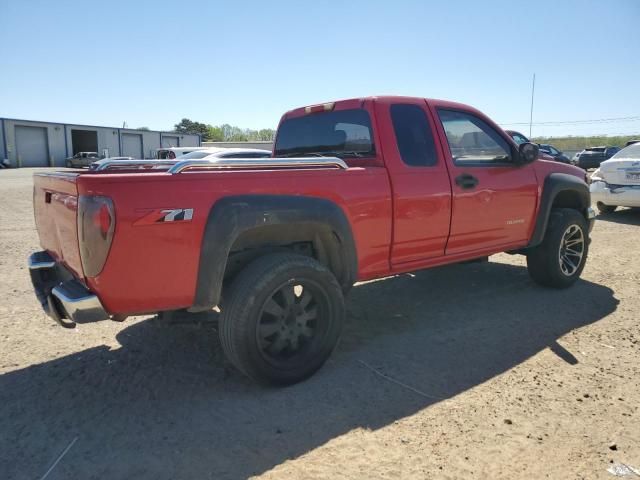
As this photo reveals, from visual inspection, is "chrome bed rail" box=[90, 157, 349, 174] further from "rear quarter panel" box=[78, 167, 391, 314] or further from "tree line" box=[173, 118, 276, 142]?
"tree line" box=[173, 118, 276, 142]

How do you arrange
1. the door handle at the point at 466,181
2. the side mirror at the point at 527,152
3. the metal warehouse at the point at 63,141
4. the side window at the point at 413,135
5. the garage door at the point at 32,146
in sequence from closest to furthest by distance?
the side window at the point at 413,135
the door handle at the point at 466,181
the side mirror at the point at 527,152
the metal warehouse at the point at 63,141
the garage door at the point at 32,146

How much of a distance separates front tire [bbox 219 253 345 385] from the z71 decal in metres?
0.57

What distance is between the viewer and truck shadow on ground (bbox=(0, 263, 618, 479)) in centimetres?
253

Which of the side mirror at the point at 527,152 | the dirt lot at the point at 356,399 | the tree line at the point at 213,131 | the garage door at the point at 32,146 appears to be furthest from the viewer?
the tree line at the point at 213,131

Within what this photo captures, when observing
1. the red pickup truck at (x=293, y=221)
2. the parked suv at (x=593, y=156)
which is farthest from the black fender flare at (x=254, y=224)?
the parked suv at (x=593, y=156)

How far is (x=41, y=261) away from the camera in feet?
11.3

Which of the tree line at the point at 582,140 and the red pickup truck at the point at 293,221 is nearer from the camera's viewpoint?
the red pickup truck at the point at 293,221

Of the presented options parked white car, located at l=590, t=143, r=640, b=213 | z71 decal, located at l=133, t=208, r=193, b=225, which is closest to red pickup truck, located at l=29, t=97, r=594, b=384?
z71 decal, located at l=133, t=208, r=193, b=225

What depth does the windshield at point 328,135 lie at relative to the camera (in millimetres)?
3979

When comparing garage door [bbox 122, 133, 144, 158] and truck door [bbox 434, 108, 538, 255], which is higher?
garage door [bbox 122, 133, 144, 158]

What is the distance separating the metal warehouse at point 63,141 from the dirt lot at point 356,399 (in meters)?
43.1

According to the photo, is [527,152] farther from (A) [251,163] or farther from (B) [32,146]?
(B) [32,146]

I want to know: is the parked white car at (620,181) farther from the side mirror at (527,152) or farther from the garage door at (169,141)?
the garage door at (169,141)

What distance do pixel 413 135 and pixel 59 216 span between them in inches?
105
